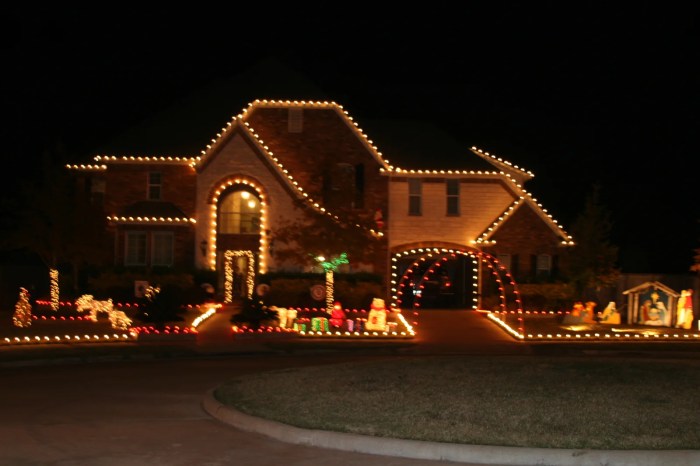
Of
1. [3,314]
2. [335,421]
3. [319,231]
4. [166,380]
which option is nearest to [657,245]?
[319,231]

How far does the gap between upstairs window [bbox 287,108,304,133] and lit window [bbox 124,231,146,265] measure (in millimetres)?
7708

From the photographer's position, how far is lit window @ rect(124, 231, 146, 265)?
4181 cm

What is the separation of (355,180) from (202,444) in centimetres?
3124

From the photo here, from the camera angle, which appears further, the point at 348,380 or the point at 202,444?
the point at 348,380

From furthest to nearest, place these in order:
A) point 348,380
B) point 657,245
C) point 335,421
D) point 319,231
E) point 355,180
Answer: point 657,245, point 355,180, point 319,231, point 348,380, point 335,421

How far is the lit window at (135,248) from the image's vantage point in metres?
41.8

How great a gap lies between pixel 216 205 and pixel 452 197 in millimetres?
10272

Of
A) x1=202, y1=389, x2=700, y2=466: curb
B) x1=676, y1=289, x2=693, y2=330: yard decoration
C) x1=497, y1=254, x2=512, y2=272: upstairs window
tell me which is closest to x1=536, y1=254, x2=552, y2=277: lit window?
x1=497, y1=254, x2=512, y2=272: upstairs window

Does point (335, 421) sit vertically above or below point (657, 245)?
below

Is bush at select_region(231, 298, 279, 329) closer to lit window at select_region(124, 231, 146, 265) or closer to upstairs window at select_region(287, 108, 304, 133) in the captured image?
lit window at select_region(124, 231, 146, 265)

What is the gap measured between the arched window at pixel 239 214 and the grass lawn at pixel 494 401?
23935 millimetres

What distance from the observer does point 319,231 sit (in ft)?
120

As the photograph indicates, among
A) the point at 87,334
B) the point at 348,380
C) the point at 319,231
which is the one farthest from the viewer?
the point at 319,231

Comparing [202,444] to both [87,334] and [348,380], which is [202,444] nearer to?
[348,380]
